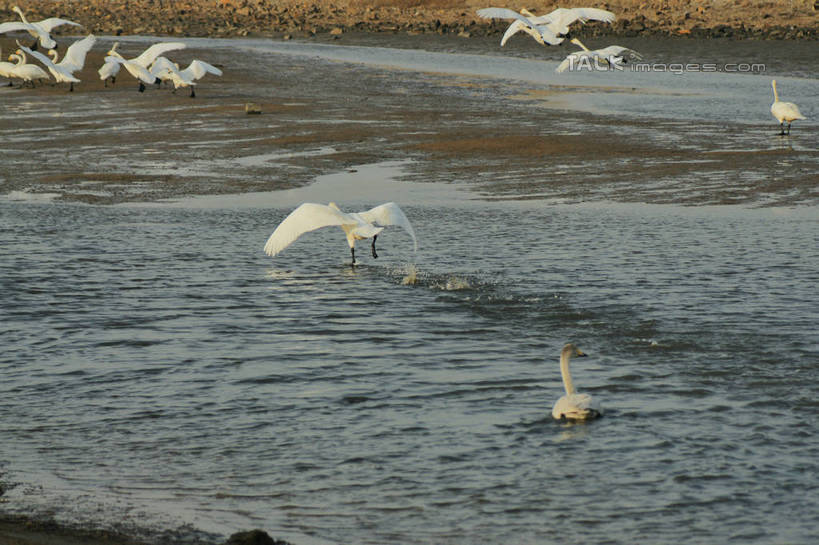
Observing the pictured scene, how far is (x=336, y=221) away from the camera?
12617 millimetres

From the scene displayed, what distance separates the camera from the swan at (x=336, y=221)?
12.5m

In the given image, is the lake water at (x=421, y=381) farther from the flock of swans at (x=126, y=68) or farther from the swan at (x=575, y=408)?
the flock of swans at (x=126, y=68)

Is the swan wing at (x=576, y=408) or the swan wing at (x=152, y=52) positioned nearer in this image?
the swan wing at (x=576, y=408)

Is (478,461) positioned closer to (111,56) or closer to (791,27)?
(111,56)

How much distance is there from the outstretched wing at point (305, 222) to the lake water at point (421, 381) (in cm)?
34

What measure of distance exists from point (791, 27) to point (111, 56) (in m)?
31.1

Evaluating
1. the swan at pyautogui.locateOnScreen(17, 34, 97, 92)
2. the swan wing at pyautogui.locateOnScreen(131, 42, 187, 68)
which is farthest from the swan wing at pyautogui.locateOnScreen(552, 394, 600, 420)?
the swan at pyautogui.locateOnScreen(17, 34, 97, 92)

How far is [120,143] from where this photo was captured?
24016 millimetres

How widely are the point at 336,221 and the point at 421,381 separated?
389 centimetres

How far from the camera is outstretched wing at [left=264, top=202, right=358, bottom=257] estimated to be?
12.6m

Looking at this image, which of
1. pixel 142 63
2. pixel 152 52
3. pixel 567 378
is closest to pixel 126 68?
pixel 152 52

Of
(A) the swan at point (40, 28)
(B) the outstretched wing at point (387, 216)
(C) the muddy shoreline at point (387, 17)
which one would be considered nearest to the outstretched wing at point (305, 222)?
(B) the outstretched wing at point (387, 216)

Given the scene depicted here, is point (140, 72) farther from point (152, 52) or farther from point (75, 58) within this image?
point (75, 58)

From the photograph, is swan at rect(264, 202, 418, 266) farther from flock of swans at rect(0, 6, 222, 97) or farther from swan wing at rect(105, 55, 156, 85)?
swan wing at rect(105, 55, 156, 85)
